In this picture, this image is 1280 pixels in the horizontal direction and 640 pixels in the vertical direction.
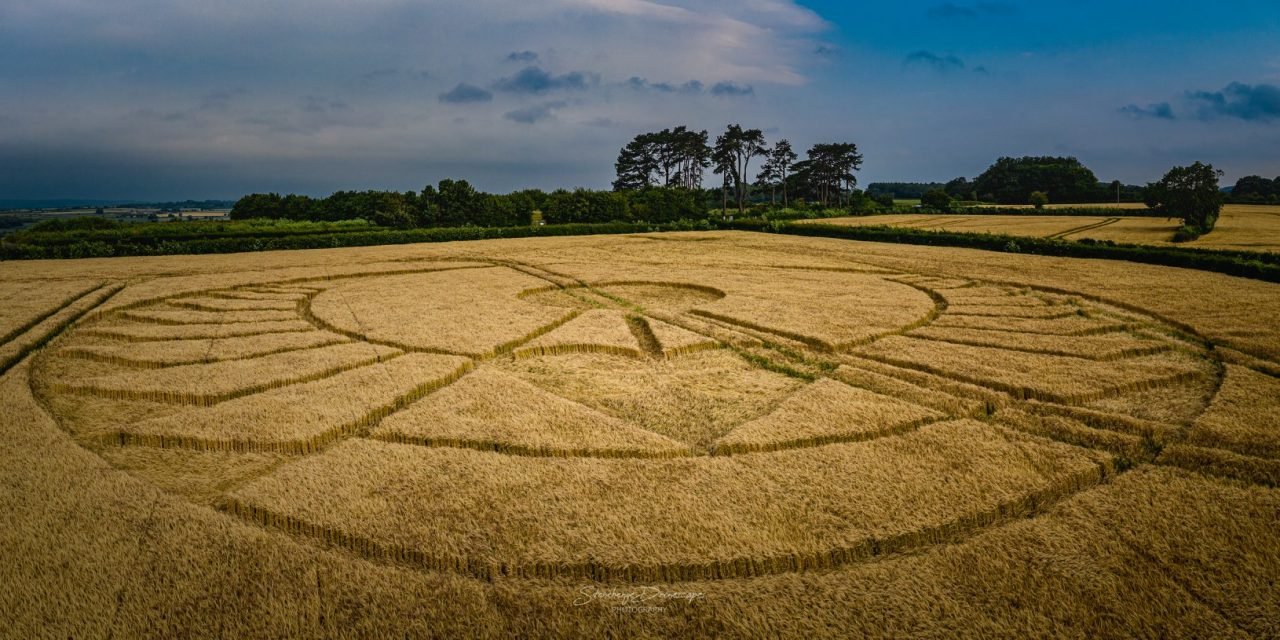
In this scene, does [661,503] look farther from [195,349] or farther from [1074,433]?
[195,349]

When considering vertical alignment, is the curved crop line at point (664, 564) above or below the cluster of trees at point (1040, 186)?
below

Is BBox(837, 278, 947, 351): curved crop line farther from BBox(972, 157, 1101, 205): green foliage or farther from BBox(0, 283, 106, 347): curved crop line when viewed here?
BBox(972, 157, 1101, 205): green foliage

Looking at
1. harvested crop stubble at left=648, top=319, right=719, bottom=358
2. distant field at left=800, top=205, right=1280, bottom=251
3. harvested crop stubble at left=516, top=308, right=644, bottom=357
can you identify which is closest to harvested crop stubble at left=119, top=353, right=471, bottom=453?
harvested crop stubble at left=516, top=308, right=644, bottom=357

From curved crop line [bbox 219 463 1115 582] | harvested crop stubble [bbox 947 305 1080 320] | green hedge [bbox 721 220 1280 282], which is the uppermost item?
green hedge [bbox 721 220 1280 282]

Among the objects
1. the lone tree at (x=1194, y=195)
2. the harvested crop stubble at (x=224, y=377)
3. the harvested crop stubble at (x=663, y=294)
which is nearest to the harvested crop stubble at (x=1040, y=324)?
the harvested crop stubble at (x=663, y=294)

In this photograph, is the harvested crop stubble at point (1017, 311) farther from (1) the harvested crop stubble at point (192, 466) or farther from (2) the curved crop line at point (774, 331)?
(1) the harvested crop stubble at point (192, 466)

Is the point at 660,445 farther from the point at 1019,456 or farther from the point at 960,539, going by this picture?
the point at 1019,456
